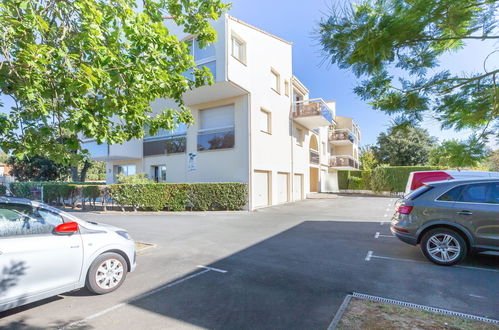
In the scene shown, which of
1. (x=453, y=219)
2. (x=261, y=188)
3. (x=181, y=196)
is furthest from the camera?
(x=261, y=188)

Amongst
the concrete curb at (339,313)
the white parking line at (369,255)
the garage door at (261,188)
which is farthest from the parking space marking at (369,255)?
the garage door at (261,188)

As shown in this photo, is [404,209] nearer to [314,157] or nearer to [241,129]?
[241,129]

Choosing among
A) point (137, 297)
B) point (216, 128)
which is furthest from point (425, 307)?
point (216, 128)

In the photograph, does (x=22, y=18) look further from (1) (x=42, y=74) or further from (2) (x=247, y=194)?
(2) (x=247, y=194)

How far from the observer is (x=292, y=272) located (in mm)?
4562

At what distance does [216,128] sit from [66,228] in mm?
12021

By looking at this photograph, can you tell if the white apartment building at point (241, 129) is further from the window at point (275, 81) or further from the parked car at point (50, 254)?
the parked car at point (50, 254)

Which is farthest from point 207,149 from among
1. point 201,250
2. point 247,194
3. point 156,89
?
point 156,89

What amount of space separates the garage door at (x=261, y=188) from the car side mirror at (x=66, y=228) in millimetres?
11178

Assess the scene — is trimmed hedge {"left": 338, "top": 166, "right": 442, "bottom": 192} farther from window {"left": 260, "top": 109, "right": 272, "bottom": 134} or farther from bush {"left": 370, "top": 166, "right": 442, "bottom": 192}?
window {"left": 260, "top": 109, "right": 272, "bottom": 134}

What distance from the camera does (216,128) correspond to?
15031 mm

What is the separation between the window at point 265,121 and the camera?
15456 millimetres

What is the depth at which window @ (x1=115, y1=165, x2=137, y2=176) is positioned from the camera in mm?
18797

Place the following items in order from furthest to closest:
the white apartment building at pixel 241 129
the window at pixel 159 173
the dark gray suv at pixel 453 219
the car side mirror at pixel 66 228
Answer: the window at pixel 159 173, the white apartment building at pixel 241 129, the dark gray suv at pixel 453 219, the car side mirror at pixel 66 228
